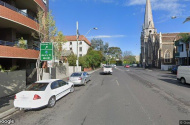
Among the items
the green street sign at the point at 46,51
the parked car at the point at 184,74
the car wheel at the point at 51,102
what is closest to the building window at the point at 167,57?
the parked car at the point at 184,74

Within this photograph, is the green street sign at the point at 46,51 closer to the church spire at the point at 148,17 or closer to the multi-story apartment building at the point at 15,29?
the multi-story apartment building at the point at 15,29

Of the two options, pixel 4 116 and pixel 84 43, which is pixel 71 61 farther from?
pixel 84 43

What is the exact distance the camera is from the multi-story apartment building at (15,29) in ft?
33.5

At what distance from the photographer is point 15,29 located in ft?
43.8

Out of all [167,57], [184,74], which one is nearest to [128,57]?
[167,57]

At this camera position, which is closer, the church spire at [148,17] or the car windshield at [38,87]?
the car windshield at [38,87]

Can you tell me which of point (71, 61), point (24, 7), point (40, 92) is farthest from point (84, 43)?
→ point (40, 92)

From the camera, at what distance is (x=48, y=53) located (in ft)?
32.2

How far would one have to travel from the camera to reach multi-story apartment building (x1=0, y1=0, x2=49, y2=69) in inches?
402

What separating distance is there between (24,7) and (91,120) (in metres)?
16.2

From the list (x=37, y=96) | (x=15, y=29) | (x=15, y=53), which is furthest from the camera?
(x=15, y=29)

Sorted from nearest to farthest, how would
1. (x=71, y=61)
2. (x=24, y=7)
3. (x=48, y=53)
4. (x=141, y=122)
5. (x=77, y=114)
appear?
1. (x=141, y=122)
2. (x=77, y=114)
3. (x=48, y=53)
4. (x=24, y=7)
5. (x=71, y=61)

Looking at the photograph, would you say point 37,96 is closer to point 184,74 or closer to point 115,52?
point 184,74

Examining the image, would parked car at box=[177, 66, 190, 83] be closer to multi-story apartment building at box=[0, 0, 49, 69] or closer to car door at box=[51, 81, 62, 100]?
car door at box=[51, 81, 62, 100]
